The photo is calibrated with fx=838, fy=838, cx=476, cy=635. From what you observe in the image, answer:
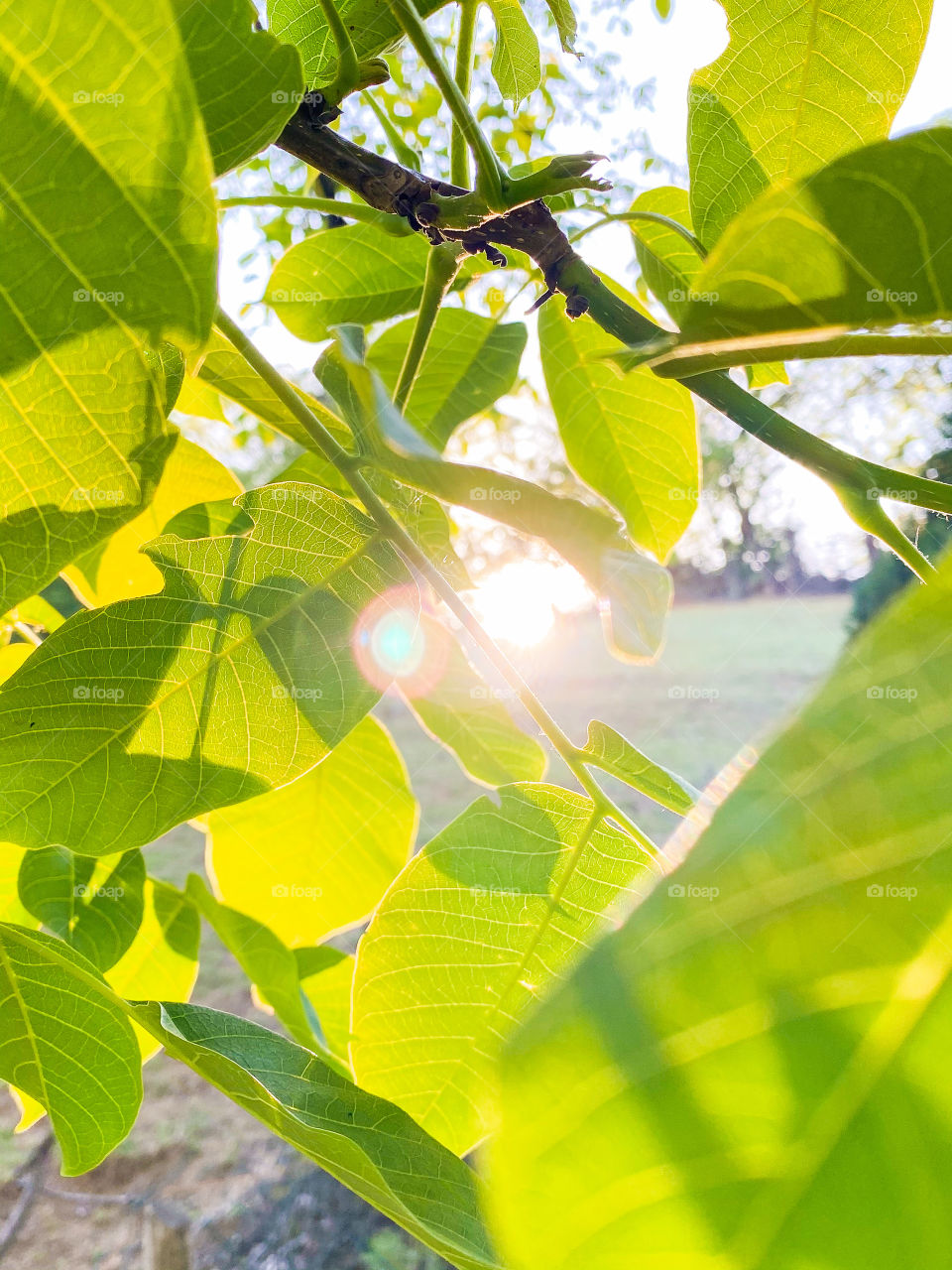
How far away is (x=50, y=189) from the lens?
216mm

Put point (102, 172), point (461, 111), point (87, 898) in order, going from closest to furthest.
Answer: point (102, 172) < point (461, 111) < point (87, 898)

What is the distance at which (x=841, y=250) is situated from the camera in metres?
0.15

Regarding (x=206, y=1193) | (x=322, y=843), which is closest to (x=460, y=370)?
(x=322, y=843)

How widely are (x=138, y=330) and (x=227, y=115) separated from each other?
64 mm

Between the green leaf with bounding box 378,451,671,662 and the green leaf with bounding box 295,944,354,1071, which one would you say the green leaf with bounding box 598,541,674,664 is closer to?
the green leaf with bounding box 378,451,671,662

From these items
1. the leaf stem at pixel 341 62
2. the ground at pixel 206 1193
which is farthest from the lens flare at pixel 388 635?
the ground at pixel 206 1193

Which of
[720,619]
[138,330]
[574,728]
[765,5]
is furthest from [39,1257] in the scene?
[720,619]

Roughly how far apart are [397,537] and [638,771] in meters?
0.14

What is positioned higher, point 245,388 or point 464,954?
point 245,388

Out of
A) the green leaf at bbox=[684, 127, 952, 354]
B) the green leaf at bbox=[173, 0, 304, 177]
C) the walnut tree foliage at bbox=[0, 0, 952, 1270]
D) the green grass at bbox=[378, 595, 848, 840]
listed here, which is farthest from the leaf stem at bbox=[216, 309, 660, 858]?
the green grass at bbox=[378, 595, 848, 840]

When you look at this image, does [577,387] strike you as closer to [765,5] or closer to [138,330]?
[765,5]

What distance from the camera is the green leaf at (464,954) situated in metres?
0.36

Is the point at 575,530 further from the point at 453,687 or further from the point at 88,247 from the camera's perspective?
the point at 453,687

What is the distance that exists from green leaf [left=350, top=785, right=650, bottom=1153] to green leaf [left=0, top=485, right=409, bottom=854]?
0.09 meters
